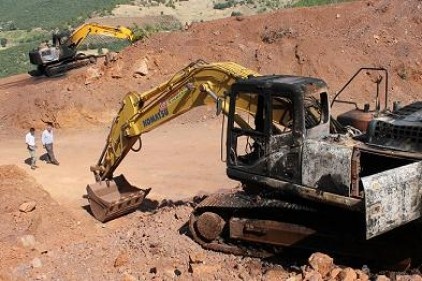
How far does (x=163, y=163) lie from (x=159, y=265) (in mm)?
8183

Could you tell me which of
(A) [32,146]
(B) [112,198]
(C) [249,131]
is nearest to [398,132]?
(C) [249,131]

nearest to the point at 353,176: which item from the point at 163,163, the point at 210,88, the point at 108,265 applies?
the point at 210,88

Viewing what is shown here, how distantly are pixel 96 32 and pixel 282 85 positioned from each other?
65.0 ft

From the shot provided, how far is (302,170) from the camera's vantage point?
8133 mm

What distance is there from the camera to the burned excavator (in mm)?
7230

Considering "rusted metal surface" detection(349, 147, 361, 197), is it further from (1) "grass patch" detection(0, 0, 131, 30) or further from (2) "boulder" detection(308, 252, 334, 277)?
(1) "grass patch" detection(0, 0, 131, 30)

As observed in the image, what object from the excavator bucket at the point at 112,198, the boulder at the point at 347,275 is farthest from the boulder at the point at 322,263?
the excavator bucket at the point at 112,198

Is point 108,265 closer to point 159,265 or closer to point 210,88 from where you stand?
point 159,265

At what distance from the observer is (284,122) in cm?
843

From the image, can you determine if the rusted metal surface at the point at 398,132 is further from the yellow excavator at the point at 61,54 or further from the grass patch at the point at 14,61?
the grass patch at the point at 14,61

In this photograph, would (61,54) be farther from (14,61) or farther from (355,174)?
(14,61)

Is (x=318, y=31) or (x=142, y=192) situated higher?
(x=318, y=31)

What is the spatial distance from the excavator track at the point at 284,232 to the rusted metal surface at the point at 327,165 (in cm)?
54

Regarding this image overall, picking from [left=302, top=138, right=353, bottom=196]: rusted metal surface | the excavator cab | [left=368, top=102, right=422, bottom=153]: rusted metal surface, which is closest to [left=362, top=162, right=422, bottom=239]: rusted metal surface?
[left=368, top=102, right=422, bottom=153]: rusted metal surface
